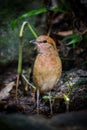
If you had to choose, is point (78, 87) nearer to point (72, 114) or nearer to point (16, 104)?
point (16, 104)

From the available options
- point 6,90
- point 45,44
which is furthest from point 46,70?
point 6,90

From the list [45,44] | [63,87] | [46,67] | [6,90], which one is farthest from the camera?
[6,90]

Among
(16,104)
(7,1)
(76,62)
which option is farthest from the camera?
(7,1)

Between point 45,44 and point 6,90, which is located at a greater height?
point 45,44

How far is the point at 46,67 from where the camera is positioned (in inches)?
185

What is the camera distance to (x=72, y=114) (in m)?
3.75

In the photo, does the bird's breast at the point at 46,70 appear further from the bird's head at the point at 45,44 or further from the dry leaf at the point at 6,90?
the dry leaf at the point at 6,90

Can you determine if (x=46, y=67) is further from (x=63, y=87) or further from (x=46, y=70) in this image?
(x=63, y=87)

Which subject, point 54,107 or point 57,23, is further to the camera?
point 57,23

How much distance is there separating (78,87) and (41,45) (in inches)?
31.8

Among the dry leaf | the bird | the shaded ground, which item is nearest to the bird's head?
the bird

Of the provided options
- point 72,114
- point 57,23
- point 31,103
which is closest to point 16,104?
point 31,103

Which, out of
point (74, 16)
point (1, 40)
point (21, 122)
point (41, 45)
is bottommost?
point (21, 122)

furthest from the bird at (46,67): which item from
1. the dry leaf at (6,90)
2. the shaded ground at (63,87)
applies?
the dry leaf at (6,90)
